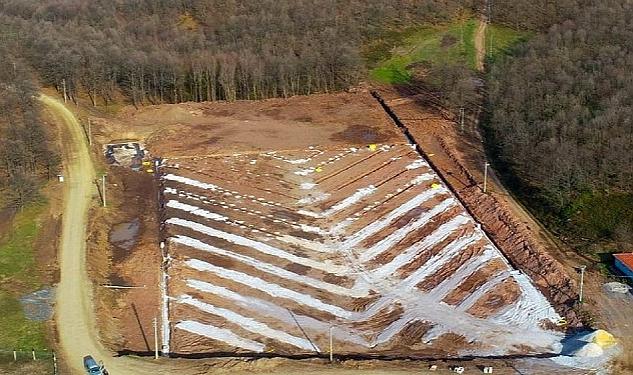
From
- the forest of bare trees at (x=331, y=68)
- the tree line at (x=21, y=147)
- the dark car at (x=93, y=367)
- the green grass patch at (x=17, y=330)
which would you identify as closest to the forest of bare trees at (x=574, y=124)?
the forest of bare trees at (x=331, y=68)

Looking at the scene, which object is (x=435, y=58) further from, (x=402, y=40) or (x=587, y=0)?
(x=587, y=0)

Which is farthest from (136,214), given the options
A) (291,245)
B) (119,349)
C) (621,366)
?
(621,366)

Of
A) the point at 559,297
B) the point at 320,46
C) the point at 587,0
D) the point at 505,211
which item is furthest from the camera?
the point at 587,0

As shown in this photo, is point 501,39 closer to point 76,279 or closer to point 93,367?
point 76,279

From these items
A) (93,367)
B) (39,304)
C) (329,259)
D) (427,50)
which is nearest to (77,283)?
(39,304)

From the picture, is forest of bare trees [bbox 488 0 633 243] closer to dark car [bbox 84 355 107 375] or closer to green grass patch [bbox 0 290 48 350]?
dark car [bbox 84 355 107 375]

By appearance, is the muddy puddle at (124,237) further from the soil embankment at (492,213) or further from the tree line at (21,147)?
the soil embankment at (492,213)

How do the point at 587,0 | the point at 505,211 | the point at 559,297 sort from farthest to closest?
the point at 587,0 → the point at 505,211 → the point at 559,297
